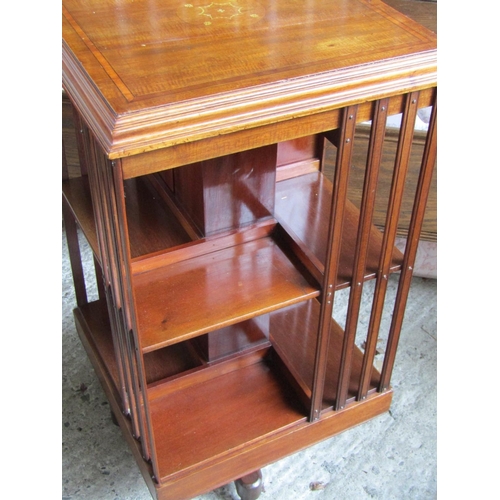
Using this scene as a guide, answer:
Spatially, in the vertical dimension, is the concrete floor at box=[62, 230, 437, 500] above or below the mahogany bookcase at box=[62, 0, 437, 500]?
below

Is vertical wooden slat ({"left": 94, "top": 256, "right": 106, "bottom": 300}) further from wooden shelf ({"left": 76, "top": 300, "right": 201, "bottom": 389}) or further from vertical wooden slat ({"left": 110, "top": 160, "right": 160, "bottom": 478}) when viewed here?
vertical wooden slat ({"left": 110, "top": 160, "right": 160, "bottom": 478})

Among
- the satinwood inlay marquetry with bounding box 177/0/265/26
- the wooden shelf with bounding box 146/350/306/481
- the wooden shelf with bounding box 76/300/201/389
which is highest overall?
the satinwood inlay marquetry with bounding box 177/0/265/26

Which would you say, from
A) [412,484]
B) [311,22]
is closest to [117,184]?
[311,22]

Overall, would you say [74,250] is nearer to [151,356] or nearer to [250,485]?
[151,356]

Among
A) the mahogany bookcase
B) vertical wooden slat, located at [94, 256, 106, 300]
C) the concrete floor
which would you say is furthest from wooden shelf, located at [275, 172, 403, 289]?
the concrete floor

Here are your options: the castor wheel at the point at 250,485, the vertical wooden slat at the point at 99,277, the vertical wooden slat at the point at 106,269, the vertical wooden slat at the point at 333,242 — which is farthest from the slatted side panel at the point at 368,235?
the vertical wooden slat at the point at 99,277

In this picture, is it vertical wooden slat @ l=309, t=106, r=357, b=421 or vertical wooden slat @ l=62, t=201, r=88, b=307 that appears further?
vertical wooden slat @ l=62, t=201, r=88, b=307

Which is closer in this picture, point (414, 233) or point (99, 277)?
point (414, 233)

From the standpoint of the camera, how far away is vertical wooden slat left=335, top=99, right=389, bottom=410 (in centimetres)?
94

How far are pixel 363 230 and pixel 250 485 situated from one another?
1.96ft

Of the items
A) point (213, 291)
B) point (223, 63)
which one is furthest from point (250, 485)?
point (223, 63)

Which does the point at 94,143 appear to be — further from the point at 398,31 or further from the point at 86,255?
the point at 86,255

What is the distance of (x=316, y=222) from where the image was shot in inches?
47.5

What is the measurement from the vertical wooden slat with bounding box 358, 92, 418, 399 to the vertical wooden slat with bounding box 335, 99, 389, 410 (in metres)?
0.03
